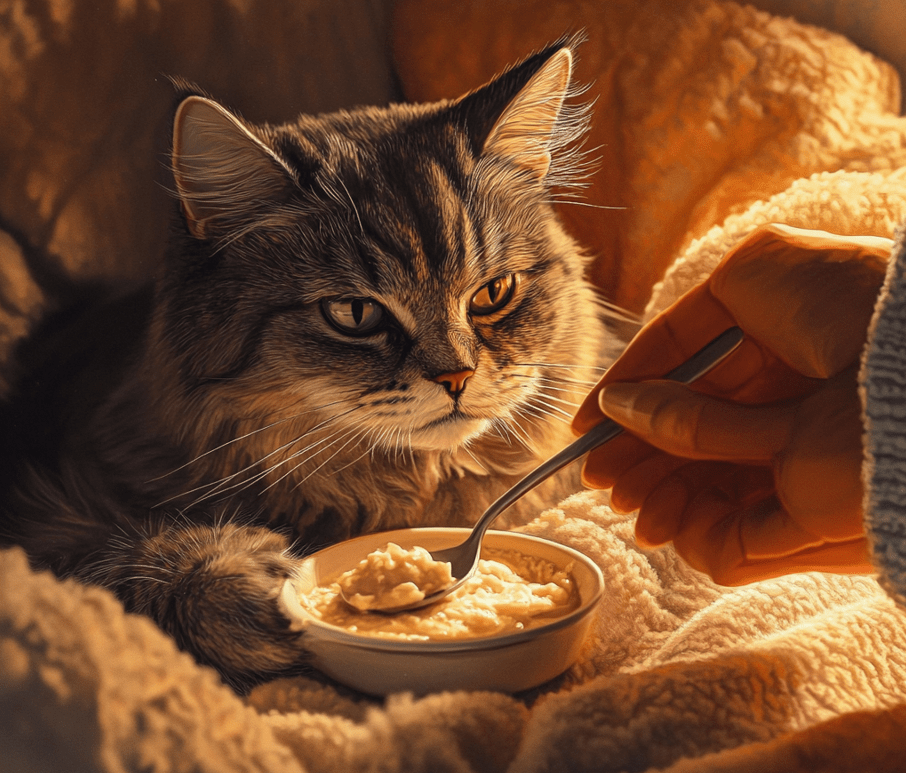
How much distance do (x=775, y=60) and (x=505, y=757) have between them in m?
0.92

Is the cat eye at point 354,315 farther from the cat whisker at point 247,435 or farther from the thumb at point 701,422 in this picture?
the thumb at point 701,422

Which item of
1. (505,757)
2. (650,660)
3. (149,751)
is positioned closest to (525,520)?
(650,660)

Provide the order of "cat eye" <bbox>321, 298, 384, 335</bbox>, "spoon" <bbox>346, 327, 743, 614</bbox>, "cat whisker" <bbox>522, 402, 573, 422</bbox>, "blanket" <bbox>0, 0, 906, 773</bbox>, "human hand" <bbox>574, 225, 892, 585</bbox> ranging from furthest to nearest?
"cat whisker" <bbox>522, 402, 573, 422</bbox> → "cat eye" <bbox>321, 298, 384, 335</bbox> → "spoon" <bbox>346, 327, 743, 614</bbox> → "human hand" <bbox>574, 225, 892, 585</bbox> → "blanket" <bbox>0, 0, 906, 773</bbox>

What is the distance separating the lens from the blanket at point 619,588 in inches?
19.6

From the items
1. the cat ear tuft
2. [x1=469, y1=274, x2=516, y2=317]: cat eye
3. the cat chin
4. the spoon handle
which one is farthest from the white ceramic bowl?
the cat ear tuft

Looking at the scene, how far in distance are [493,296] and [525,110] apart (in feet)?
0.75

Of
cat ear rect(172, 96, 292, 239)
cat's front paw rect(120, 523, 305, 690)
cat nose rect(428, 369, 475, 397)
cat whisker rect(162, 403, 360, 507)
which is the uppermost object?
cat ear rect(172, 96, 292, 239)

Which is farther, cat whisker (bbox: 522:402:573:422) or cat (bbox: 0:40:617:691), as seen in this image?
cat whisker (bbox: 522:402:573:422)

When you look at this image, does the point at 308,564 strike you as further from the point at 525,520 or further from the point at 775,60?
the point at 775,60

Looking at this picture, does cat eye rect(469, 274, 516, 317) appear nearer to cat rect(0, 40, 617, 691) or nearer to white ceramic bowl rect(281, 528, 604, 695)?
cat rect(0, 40, 617, 691)

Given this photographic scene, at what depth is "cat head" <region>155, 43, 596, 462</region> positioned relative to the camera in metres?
0.81

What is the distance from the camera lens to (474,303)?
878 millimetres

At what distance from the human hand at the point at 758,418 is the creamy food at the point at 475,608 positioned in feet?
0.39

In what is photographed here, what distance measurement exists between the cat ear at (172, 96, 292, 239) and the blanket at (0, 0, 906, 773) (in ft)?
0.24
